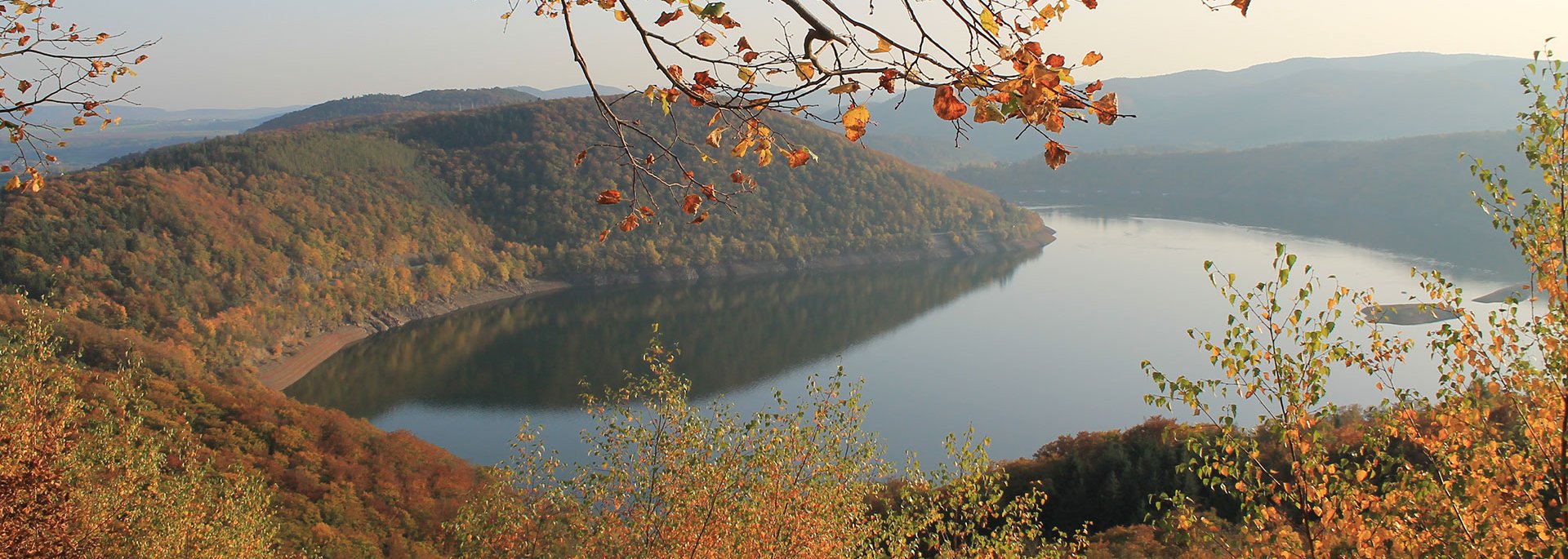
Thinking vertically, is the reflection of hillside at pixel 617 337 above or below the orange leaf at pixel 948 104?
below

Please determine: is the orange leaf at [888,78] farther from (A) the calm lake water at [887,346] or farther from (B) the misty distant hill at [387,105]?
(B) the misty distant hill at [387,105]

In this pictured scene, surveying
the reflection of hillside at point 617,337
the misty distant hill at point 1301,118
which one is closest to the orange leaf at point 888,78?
the reflection of hillside at point 617,337

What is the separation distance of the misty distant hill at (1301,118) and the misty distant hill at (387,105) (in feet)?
151

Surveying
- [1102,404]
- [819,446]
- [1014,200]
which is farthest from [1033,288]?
[1014,200]

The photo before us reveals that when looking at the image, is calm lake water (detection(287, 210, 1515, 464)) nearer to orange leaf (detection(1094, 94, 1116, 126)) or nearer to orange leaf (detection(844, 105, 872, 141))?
orange leaf (detection(844, 105, 872, 141))

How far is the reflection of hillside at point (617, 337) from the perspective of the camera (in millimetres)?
27984

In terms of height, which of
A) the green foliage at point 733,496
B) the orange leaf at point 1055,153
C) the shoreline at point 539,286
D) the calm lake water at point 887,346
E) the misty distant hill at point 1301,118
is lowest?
the calm lake water at point 887,346

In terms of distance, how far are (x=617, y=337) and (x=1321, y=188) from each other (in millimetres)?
62103

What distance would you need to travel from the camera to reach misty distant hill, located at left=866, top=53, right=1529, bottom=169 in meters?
125

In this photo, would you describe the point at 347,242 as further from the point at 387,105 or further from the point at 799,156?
the point at 387,105

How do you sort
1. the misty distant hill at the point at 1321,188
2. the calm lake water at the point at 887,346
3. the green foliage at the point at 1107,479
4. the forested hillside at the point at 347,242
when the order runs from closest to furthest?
the green foliage at the point at 1107,479 < the forested hillside at the point at 347,242 < the calm lake water at the point at 887,346 < the misty distant hill at the point at 1321,188

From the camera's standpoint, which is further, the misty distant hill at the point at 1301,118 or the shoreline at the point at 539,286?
the misty distant hill at the point at 1301,118

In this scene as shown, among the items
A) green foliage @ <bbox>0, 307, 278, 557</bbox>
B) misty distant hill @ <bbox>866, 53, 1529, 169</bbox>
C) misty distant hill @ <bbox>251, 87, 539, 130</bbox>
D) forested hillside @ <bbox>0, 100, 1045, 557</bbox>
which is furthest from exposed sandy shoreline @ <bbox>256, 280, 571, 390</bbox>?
misty distant hill @ <bbox>866, 53, 1529, 169</bbox>

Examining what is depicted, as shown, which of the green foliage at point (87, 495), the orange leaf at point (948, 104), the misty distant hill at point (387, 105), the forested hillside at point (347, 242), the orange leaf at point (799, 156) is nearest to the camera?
the orange leaf at point (948, 104)
